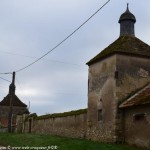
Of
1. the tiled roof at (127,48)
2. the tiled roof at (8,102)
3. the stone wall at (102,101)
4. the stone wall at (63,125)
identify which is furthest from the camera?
the tiled roof at (8,102)

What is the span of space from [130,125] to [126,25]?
8.52 metres

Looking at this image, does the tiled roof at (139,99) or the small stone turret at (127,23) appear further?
the small stone turret at (127,23)

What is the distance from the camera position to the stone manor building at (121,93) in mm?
18859

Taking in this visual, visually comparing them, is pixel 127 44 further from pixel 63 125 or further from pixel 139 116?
pixel 63 125

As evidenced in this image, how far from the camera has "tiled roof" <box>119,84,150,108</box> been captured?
1817 cm

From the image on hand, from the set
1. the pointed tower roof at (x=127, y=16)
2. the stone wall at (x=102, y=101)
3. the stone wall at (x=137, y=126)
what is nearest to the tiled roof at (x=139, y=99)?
the stone wall at (x=137, y=126)

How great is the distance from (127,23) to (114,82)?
5918 mm

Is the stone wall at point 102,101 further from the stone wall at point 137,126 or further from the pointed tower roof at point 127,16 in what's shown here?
the pointed tower roof at point 127,16

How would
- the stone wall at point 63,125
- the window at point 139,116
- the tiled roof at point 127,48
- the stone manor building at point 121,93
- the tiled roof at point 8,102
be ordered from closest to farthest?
1. the window at point 139,116
2. the stone manor building at point 121,93
3. the tiled roof at point 127,48
4. the stone wall at point 63,125
5. the tiled roof at point 8,102

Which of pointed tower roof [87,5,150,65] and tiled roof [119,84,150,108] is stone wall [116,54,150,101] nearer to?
pointed tower roof [87,5,150,65]

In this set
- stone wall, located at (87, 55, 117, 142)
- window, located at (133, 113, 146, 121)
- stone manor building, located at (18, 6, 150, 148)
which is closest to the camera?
window, located at (133, 113, 146, 121)

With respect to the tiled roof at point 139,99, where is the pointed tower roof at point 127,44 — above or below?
above

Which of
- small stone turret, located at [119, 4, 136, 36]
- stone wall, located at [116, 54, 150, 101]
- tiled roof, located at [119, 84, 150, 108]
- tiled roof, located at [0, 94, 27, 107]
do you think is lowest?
tiled roof, located at [119, 84, 150, 108]

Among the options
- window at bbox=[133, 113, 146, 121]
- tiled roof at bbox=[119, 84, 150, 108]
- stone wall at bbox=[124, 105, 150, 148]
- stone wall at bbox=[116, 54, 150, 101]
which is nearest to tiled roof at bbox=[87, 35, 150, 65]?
stone wall at bbox=[116, 54, 150, 101]
